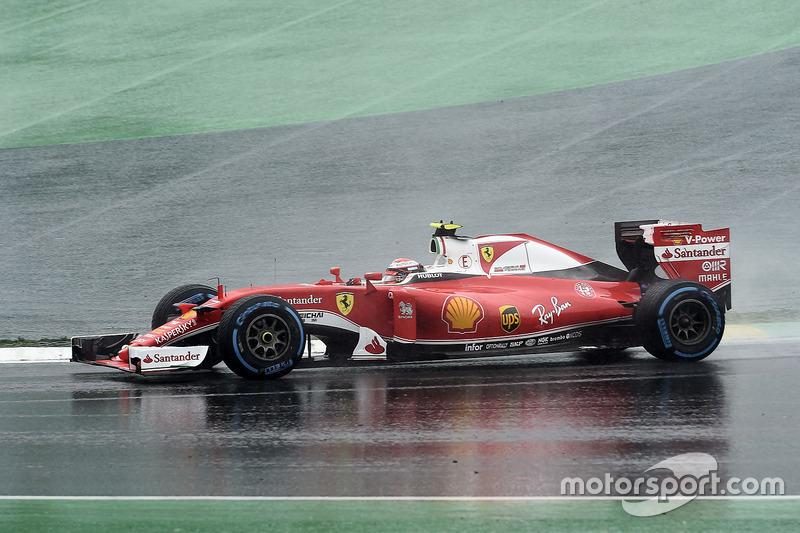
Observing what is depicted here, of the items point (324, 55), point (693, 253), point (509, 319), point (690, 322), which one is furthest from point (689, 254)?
point (324, 55)

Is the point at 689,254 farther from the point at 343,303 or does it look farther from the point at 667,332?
the point at 343,303

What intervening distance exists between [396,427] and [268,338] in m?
2.45

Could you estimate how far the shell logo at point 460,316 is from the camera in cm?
1005

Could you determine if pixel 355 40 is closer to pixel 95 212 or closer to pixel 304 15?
pixel 304 15

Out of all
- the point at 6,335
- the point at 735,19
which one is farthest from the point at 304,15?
the point at 6,335

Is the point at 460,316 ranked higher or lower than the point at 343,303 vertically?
lower

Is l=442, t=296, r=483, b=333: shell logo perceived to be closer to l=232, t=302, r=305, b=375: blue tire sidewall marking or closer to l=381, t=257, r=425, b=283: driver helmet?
l=381, t=257, r=425, b=283: driver helmet

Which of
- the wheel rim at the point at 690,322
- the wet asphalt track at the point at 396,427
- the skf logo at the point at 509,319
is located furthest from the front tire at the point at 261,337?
the wheel rim at the point at 690,322

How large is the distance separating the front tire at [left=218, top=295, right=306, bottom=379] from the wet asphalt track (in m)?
0.19

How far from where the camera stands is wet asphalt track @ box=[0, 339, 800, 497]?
6.01m

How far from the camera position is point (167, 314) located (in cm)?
1102

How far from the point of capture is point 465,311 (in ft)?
33.1

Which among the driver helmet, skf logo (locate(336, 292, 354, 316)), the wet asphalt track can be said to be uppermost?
the driver helmet

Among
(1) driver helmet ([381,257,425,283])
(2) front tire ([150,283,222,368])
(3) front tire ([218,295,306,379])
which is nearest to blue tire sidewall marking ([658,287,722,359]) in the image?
(1) driver helmet ([381,257,425,283])
